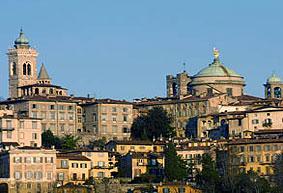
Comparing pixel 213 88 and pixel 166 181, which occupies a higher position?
pixel 213 88

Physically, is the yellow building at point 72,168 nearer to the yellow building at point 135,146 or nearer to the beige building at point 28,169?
the beige building at point 28,169

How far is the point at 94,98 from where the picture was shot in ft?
424

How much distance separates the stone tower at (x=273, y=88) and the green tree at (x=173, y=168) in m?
39.8

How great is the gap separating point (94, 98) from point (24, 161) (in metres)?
28.5

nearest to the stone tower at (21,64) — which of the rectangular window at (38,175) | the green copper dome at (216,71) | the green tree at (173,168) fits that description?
the green copper dome at (216,71)

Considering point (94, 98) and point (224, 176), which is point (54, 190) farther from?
point (94, 98)

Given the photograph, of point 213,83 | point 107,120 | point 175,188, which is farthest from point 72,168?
point 213,83

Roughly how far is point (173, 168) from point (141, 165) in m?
4.34

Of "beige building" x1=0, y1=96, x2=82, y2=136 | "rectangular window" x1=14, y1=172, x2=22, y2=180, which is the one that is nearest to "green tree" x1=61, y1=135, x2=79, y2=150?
"beige building" x1=0, y1=96, x2=82, y2=136

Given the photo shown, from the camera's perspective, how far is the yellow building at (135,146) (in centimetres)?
11231

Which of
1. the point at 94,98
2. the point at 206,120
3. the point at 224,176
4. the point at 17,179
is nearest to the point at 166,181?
the point at 224,176

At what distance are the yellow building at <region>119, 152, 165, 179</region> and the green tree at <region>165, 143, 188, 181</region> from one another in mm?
2500

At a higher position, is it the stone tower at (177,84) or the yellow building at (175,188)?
the stone tower at (177,84)

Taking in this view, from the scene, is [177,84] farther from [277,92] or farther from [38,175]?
[38,175]
